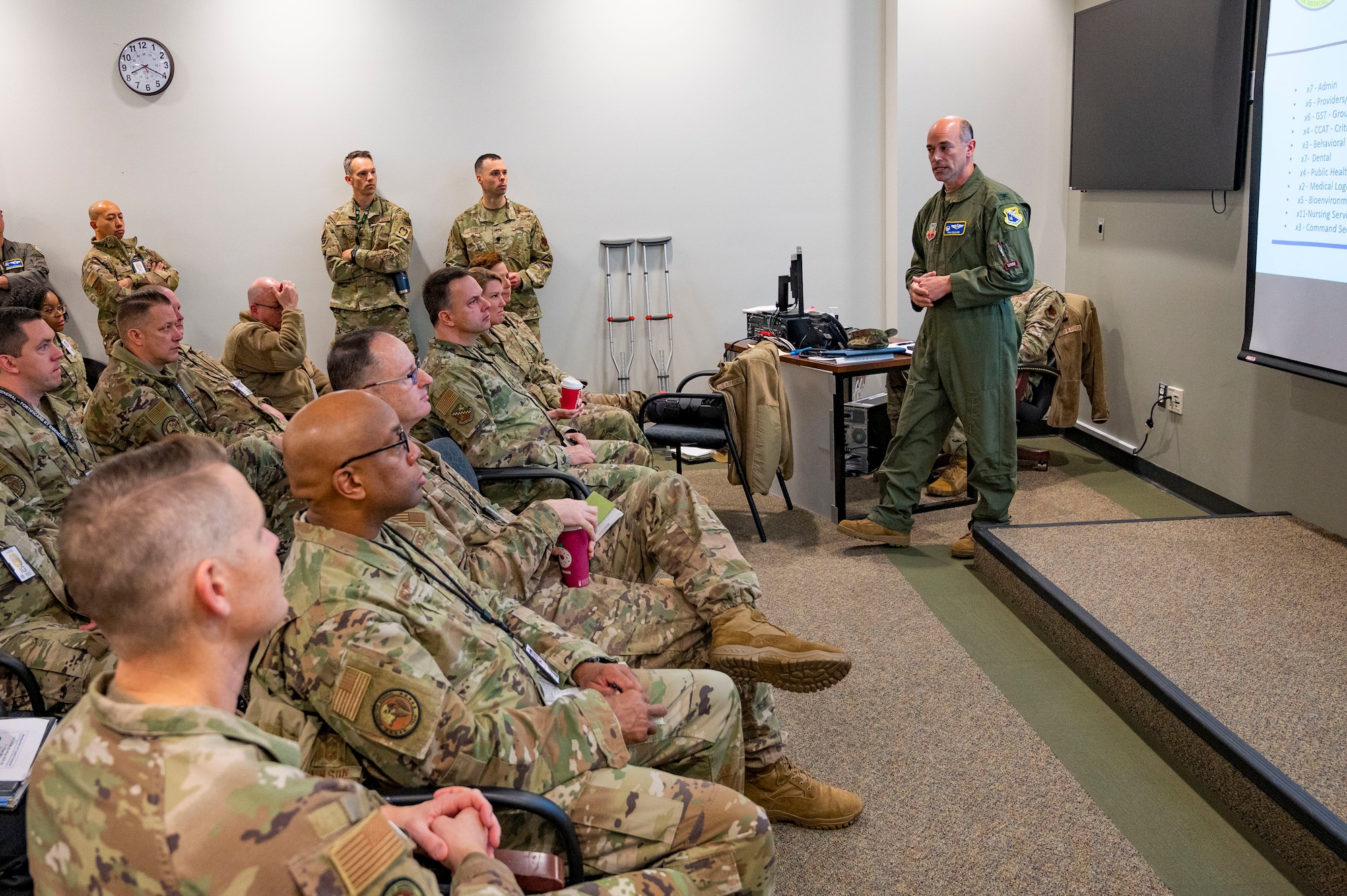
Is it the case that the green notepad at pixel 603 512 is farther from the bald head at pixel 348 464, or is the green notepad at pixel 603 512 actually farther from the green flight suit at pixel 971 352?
the green flight suit at pixel 971 352

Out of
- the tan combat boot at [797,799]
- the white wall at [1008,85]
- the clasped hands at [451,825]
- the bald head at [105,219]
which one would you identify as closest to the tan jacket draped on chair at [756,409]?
the tan combat boot at [797,799]

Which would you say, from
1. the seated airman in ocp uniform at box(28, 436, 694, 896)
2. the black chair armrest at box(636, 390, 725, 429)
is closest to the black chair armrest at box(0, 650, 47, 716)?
the seated airman in ocp uniform at box(28, 436, 694, 896)

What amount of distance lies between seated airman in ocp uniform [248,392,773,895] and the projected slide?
8.88 ft

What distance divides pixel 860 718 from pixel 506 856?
1.61 metres

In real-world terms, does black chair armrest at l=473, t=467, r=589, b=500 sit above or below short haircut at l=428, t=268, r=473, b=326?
below

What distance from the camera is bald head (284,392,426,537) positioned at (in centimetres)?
170

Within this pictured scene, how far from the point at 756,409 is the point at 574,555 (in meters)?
1.94

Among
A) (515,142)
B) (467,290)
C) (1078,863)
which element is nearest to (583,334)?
(515,142)

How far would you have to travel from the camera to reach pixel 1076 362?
16.6 feet

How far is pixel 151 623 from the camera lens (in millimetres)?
1044

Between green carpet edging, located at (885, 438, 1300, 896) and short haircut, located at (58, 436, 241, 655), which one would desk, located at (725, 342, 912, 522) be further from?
short haircut, located at (58, 436, 241, 655)

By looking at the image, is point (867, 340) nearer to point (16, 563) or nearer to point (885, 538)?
point (885, 538)

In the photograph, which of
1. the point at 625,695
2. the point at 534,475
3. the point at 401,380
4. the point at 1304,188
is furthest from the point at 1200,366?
the point at 625,695

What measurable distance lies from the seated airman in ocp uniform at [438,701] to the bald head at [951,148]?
2669 millimetres
